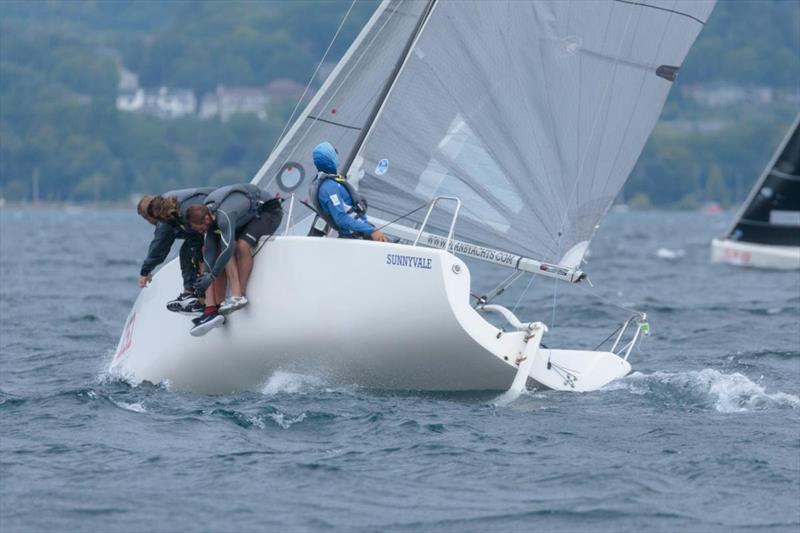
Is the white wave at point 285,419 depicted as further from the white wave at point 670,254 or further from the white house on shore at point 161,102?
the white house on shore at point 161,102

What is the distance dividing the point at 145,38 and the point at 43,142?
26726mm

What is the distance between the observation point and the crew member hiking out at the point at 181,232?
27.3 feet

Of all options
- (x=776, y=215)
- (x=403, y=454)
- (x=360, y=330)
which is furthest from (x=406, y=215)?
(x=776, y=215)

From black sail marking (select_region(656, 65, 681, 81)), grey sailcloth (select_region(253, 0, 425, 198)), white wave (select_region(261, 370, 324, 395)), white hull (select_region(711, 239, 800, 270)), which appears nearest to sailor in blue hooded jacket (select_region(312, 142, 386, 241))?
white wave (select_region(261, 370, 324, 395))

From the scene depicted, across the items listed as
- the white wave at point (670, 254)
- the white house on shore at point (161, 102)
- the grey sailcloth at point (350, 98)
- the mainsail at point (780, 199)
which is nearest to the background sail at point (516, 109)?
the grey sailcloth at point (350, 98)

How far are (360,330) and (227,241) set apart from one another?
2.77 feet

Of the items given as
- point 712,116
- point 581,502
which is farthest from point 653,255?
point 712,116

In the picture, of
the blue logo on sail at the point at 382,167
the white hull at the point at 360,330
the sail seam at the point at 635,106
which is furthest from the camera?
the sail seam at the point at 635,106

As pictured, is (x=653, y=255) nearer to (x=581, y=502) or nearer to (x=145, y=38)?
(x=581, y=502)

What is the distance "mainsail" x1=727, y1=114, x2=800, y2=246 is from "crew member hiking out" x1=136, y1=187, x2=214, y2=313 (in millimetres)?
15948

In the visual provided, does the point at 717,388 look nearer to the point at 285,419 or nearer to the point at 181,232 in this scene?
the point at 285,419

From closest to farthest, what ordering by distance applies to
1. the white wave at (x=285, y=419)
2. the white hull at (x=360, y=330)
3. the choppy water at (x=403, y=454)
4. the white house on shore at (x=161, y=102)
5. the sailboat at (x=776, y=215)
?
the choppy water at (x=403, y=454), the white wave at (x=285, y=419), the white hull at (x=360, y=330), the sailboat at (x=776, y=215), the white house on shore at (x=161, y=102)

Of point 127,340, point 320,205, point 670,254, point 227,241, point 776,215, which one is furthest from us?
point 670,254

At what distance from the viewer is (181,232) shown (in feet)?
28.3
